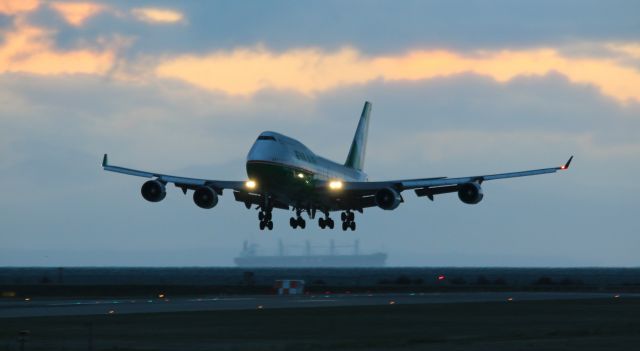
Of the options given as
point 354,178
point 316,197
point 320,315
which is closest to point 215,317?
point 320,315

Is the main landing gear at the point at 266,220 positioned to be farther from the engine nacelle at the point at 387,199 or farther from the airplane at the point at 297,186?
the engine nacelle at the point at 387,199

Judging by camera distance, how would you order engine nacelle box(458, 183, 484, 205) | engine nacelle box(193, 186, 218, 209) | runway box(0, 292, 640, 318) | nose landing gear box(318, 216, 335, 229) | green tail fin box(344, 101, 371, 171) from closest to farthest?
1. runway box(0, 292, 640, 318)
2. engine nacelle box(193, 186, 218, 209)
3. engine nacelle box(458, 183, 484, 205)
4. nose landing gear box(318, 216, 335, 229)
5. green tail fin box(344, 101, 371, 171)

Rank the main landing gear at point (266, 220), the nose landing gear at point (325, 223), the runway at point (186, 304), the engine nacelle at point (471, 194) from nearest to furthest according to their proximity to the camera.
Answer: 1. the runway at point (186, 304)
2. the engine nacelle at point (471, 194)
3. the main landing gear at point (266, 220)
4. the nose landing gear at point (325, 223)

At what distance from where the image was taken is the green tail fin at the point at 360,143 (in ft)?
375

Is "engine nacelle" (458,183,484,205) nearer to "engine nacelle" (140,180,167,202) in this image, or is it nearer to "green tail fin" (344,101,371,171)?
"engine nacelle" (140,180,167,202)

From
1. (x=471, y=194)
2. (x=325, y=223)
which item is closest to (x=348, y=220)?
(x=325, y=223)

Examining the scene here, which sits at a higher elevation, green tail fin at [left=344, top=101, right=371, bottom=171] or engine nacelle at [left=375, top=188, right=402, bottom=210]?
green tail fin at [left=344, top=101, right=371, bottom=171]

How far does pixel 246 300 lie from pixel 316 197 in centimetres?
1130

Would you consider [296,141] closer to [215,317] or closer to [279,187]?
[279,187]

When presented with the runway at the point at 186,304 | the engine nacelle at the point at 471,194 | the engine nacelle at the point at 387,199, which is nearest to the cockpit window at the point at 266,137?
the engine nacelle at the point at 387,199

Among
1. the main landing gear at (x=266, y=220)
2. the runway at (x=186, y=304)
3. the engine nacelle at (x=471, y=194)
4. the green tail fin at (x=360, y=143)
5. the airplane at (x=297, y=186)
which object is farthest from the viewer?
the green tail fin at (x=360, y=143)

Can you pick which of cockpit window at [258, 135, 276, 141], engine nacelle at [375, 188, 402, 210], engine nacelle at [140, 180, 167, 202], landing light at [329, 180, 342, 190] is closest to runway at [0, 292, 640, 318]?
engine nacelle at [375, 188, 402, 210]

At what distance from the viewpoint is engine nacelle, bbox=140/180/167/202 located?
279 feet

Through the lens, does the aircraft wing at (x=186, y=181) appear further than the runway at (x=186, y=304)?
Yes
